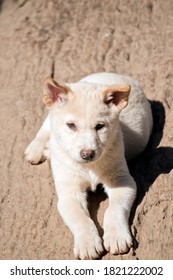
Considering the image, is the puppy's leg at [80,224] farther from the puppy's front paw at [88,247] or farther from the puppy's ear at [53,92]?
the puppy's ear at [53,92]

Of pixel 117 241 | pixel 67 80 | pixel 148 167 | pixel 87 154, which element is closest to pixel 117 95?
pixel 87 154

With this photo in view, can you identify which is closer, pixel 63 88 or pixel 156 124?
pixel 63 88

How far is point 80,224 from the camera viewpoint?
17.4 ft

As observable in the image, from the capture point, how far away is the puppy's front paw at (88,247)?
5125 millimetres

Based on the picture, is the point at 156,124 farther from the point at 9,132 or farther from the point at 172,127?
the point at 9,132

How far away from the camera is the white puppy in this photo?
5.18 meters

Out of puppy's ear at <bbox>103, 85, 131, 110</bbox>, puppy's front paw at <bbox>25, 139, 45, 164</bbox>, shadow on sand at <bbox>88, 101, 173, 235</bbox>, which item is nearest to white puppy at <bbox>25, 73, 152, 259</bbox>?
puppy's ear at <bbox>103, 85, 131, 110</bbox>

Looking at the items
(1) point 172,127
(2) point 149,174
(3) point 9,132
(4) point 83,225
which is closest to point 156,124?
(1) point 172,127

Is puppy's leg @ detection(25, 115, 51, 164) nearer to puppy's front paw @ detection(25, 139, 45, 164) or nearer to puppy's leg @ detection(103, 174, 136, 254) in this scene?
puppy's front paw @ detection(25, 139, 45, 164)

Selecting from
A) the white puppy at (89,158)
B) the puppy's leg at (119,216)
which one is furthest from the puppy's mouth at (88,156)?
the puppy's leg at (119,216)

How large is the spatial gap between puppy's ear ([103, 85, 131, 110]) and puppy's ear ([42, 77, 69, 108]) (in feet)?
1.21

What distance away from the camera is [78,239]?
5207mm

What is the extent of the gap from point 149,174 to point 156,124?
1110 millimetres

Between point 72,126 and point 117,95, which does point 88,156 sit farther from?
point 117,95
